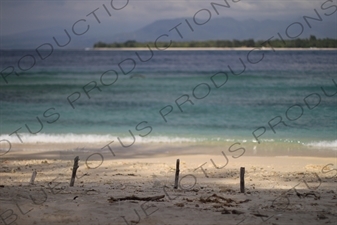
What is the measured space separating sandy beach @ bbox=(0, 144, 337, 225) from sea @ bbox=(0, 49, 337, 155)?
3.52m

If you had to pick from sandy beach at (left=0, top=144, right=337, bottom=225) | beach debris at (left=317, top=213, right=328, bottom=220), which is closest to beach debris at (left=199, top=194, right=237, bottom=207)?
sandy beach at (left=0, top=144, right=337, bottom=225)

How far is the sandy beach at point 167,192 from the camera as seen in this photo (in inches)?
265

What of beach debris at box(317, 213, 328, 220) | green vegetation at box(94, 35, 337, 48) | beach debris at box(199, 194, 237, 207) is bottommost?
green vegetation at box(94, 35, 337, 48)

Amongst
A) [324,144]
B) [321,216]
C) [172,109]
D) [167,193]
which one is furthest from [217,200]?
[172,109]

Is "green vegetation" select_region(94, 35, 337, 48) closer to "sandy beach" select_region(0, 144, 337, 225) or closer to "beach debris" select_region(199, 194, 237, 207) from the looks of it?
"sandy beach" select_region(0, 144, 337, 225)

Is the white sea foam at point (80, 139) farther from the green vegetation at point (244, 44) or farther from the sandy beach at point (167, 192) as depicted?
the green vegetation at point (244, 44)

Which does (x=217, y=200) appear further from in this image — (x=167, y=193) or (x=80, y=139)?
(x=80, y=139)

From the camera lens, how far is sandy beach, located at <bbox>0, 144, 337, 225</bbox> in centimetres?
672

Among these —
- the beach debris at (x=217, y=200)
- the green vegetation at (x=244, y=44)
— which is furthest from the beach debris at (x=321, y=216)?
the green vegetation at (x=244, y=44)

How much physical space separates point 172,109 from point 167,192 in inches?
544

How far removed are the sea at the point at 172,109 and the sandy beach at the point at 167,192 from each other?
138 inches

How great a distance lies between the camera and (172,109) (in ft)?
71.8

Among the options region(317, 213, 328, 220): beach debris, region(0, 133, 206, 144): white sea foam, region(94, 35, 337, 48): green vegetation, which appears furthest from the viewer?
region(94, 35, 337, 48): green vegetation

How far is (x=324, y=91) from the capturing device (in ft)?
87.5
